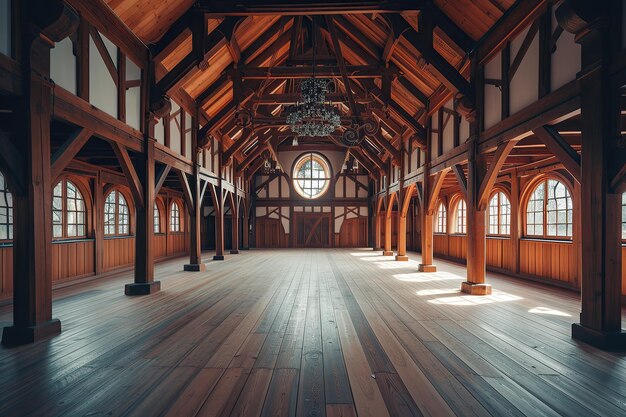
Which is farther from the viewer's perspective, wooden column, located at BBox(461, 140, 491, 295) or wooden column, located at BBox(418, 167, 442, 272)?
wooden column, located at BBox(418, 167, 442, 272)

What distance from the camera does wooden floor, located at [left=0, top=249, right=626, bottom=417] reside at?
7.43 ft

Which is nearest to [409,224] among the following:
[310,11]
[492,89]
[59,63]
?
[492,89]

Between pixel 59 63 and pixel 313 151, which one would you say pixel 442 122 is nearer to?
pixel 59 63

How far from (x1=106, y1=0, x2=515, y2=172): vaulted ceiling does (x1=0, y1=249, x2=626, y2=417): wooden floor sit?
390cm

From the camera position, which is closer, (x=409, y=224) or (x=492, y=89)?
(x=492, y=89)

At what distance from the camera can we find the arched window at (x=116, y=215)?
29.6 feet

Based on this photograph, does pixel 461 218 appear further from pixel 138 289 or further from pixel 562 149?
pixel 138 289

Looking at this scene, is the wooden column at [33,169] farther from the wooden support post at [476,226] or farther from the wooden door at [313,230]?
the wooden door at [313,230]

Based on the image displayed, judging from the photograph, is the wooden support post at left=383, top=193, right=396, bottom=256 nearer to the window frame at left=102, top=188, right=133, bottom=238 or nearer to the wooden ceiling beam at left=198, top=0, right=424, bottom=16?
the wooden ceiling beam at left=198, top=0, right=424, bottom=16

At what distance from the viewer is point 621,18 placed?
10.1ft

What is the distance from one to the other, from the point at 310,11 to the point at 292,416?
19.0 feet

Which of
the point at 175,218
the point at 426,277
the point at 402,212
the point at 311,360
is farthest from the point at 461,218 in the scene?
the point at 175,218

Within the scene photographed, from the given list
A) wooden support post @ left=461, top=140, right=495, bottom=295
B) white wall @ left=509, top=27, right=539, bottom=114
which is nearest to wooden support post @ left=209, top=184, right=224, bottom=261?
wooden support post @ left=461, top=140, right=495, bottom=295

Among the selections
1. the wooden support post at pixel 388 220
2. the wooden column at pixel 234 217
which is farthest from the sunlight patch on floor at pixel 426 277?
the wooden column at pixel 234 217
